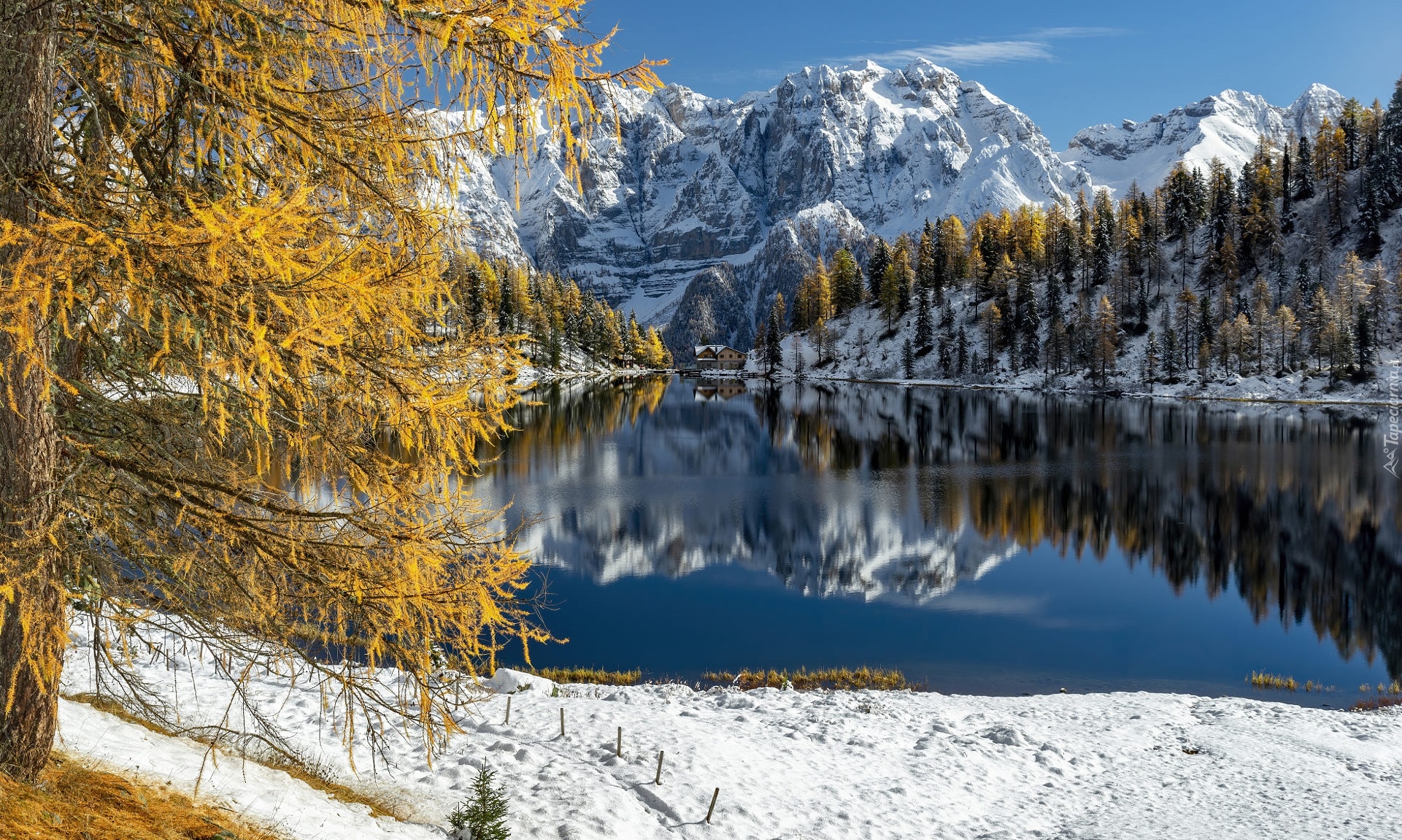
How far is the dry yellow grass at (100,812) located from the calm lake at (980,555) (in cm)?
714

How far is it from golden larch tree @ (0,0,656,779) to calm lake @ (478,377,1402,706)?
292 inches

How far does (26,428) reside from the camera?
467 centimetres

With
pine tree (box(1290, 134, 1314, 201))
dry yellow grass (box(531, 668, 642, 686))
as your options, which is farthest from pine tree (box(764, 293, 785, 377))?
dry yellow grass (box(531, 668, 642, 686))

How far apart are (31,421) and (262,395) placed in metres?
1.96

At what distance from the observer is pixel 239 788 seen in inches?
278

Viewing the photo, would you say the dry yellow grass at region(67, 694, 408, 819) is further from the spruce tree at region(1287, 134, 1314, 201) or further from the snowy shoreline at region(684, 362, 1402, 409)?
the spruce tree at region(1287, 134, 1314, 201)

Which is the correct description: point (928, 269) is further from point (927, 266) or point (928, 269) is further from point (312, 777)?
point (312, 777)

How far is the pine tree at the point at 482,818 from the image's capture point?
734 cm

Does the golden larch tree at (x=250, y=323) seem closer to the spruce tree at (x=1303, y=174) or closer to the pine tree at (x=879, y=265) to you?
the pine tree at (x=879, y=265)

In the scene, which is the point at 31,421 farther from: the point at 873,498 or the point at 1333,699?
the point at 873,498

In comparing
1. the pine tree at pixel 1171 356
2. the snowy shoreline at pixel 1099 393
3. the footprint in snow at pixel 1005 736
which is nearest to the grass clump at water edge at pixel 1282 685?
the footprint in snow at pixel 1005 736

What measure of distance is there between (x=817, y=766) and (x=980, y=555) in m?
18.8

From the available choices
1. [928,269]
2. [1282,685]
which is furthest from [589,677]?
[928,269]

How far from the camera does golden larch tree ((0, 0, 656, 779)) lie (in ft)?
13.3
